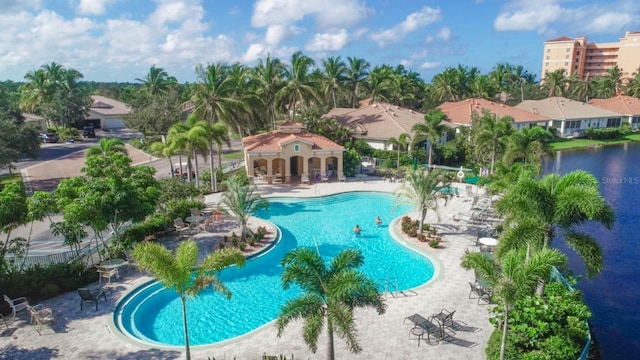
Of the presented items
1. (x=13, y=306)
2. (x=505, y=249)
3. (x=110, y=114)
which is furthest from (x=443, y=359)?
(x=110, y=114)

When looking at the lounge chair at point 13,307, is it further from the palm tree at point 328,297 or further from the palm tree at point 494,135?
the palm tree at point 494,135

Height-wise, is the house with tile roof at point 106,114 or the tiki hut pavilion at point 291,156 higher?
the house with tile roof at point 106,114

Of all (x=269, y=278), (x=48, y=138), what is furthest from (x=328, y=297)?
(x=48, y=138)

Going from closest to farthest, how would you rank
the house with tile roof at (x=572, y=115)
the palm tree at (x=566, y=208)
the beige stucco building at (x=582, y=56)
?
the palm tree at (x=566, y=208) → the house with tile roof at (x=572, y=115) → the beige stucco building at (x=582, y=56)

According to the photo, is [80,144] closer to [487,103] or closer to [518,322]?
[487,103]

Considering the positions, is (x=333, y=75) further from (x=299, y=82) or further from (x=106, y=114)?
(x=106, y=114)

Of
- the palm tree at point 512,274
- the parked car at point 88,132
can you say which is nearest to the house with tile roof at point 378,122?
the palm tree at point 512,274

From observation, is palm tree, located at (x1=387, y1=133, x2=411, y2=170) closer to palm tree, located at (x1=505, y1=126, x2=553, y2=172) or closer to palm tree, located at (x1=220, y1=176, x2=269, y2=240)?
palm tree, located at (x1=505, y1=126, x2=553, y2=172)

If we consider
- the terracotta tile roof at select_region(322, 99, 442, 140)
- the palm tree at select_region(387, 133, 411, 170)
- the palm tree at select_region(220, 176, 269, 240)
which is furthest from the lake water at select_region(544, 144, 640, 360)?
the terracotta tile roof at select_region(322, 99, 442, 140)

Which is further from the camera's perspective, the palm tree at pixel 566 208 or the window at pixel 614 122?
the window at pixel 614 122
